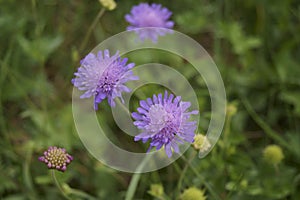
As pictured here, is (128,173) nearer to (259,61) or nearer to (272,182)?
(272,182)

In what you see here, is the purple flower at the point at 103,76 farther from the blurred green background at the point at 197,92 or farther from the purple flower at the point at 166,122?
the blurred green background at the point at 197,92

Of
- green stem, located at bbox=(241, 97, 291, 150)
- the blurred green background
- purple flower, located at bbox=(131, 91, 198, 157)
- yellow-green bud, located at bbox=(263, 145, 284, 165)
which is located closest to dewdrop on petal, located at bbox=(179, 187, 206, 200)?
the blurred green background

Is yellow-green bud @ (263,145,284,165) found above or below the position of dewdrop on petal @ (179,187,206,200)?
above

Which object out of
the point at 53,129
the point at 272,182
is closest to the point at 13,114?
the point at 53,129

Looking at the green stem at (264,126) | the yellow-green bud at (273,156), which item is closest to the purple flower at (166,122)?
the yellow-green bud at (273,156)

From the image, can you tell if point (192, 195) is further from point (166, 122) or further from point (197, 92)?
point (197, 92)

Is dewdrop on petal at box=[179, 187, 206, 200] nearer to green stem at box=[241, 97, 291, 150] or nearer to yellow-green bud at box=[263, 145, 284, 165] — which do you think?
yellow-green bud at box=[263, 145, 284, 165]
